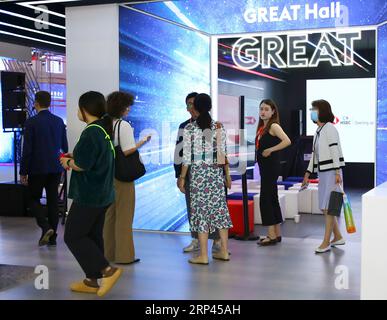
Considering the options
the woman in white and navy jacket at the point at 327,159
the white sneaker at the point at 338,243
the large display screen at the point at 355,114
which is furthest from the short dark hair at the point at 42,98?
the large display screen at the point at 355,114

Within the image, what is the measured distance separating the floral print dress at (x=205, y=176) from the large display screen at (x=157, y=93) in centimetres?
182

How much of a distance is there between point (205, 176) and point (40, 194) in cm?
185

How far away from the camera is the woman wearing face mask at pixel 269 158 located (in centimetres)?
579

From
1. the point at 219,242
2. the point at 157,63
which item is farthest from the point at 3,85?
the point at 219,242

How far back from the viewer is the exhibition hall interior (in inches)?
161

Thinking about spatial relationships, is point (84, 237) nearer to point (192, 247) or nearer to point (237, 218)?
point (192, 247)

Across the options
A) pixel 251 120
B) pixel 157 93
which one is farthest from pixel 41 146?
pixel 251 120

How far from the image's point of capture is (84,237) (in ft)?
13.1

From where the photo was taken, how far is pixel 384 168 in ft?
20.2

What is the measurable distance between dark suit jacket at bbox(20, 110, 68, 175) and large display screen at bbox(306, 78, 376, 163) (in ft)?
22.6

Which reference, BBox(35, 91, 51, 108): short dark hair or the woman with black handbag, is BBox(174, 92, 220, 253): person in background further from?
BBox(35, 91, 51, 108): short dark hair

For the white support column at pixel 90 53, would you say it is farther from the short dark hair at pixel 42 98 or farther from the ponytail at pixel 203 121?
the ponytail at pixel 203 121
